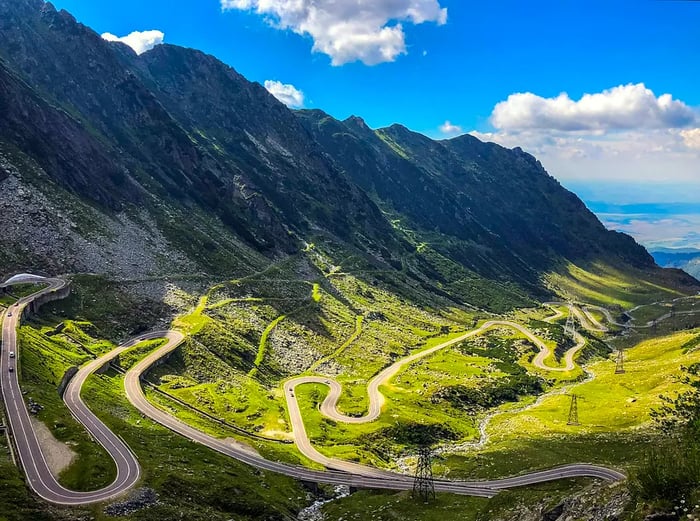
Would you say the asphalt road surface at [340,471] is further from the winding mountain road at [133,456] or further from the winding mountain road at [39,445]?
the winding mountain road at [39,445]

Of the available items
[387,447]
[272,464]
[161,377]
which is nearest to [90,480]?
[272,464]

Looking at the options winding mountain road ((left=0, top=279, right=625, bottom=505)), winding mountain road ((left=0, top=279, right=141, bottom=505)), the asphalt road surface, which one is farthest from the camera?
the asphalt road surface

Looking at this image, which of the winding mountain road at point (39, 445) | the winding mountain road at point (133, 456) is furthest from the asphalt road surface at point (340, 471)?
the winding mountain road at point (39, 445)

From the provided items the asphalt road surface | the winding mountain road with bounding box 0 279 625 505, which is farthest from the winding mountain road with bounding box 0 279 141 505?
the asphalt road surface

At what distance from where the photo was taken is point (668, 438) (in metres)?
96.1

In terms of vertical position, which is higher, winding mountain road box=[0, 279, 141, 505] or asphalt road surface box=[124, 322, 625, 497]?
winding mountain road box=[0, 279, 141, 505]

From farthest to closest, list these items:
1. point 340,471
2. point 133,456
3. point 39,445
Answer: point 340,471 < point 133,456 < point 39,445

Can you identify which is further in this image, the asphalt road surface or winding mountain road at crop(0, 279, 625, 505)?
the asphalt road surface

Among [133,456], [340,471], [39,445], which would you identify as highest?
[39,445]

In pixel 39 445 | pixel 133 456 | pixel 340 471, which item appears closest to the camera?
pixel 39 445

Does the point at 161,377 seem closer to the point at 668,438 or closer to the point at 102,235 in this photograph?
the point at 102,235

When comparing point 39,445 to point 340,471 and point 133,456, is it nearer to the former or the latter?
point 133,456

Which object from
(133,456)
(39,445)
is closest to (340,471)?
(133,456)

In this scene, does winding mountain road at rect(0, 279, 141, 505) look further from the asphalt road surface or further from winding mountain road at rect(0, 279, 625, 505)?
the asphalt road surface
